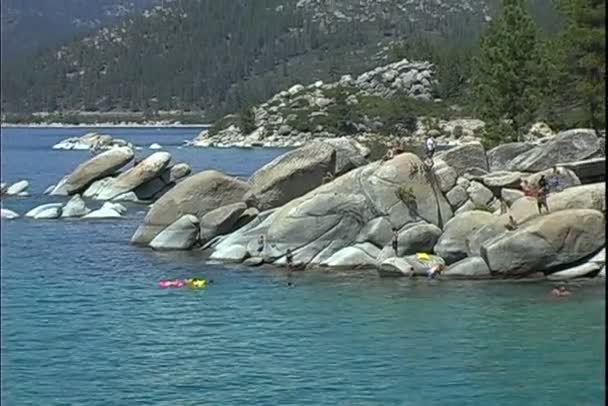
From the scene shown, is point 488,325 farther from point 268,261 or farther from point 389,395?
point 268,261

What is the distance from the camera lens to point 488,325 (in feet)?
98.8

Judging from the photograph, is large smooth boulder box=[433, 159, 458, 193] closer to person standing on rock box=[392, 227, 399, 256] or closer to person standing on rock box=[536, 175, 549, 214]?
person standing on rock box=[392, 227, 399, 256]

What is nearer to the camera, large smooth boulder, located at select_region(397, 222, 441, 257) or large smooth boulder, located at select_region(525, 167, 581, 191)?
large smooth boulder, located at select_region(397, 222, 441, 257)

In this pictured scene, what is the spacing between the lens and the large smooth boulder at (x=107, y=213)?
2426 inches

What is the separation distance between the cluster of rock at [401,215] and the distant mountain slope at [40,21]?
29002mm

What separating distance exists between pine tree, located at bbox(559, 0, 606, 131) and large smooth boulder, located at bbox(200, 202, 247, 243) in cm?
1994

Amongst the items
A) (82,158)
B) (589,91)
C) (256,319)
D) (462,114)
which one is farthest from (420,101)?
(256,319)

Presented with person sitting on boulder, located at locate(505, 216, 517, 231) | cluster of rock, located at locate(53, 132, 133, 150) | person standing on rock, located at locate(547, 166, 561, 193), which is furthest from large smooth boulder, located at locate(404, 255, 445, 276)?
cluster of rock, located at locate(53, 132, 133, 150)

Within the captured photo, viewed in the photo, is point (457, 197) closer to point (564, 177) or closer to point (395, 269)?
point (564, 177)

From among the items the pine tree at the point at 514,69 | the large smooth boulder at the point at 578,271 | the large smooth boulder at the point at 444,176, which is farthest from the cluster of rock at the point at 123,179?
the large smooth boulder at the point at 578,271

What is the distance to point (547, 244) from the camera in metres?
36.9

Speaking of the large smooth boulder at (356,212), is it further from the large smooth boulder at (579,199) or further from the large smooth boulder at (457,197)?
the large smooth boulder at (579,199)

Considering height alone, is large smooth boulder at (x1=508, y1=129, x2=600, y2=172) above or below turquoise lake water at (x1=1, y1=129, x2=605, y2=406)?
above

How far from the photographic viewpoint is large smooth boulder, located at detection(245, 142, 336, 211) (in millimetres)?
49625
